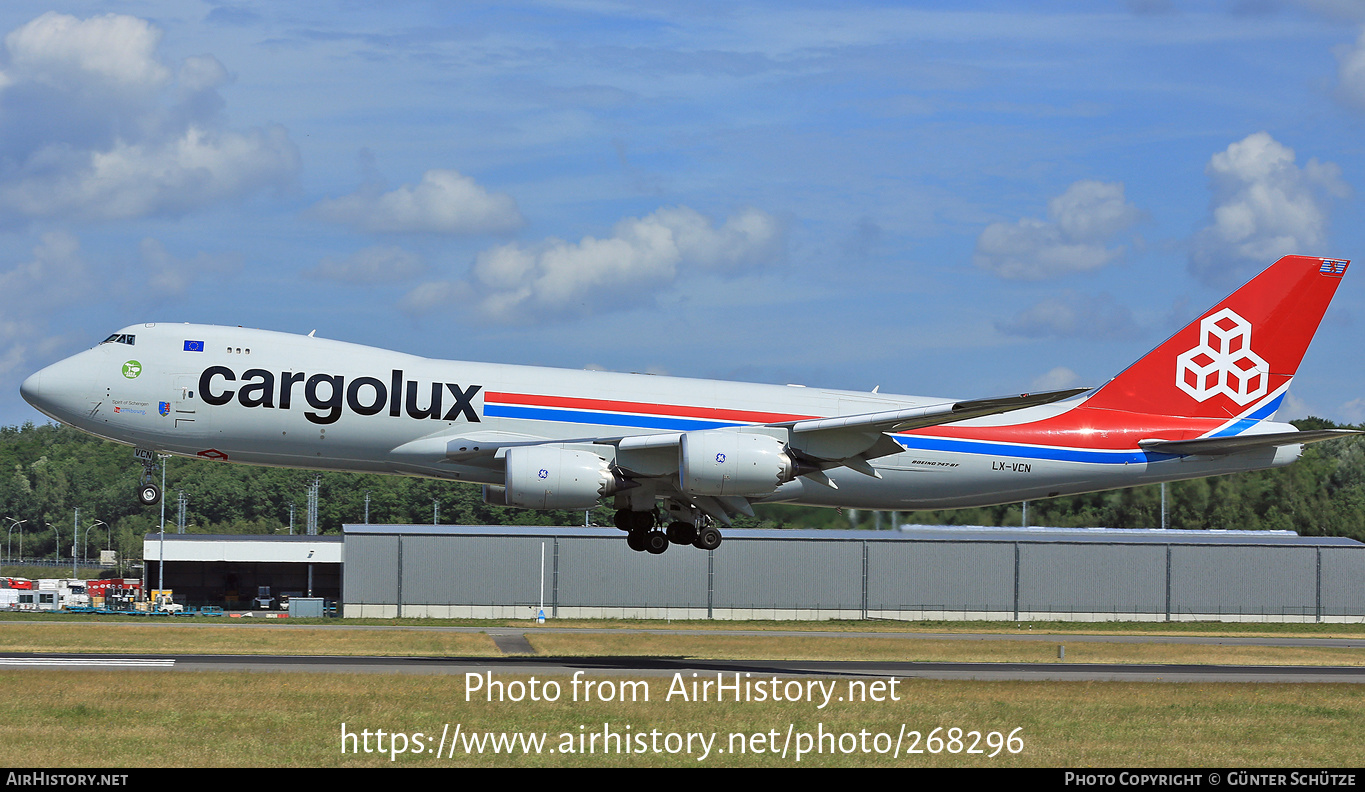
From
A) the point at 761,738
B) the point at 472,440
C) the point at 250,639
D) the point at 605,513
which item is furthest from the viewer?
the point at 605,513

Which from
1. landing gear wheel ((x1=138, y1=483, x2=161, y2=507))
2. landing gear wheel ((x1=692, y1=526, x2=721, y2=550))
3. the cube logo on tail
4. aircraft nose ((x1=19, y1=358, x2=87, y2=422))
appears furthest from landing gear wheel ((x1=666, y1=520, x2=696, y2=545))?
aircraft nose ((x1=19, y1=358, x2=87, y2=422))

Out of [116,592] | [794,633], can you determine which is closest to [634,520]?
[794,633]

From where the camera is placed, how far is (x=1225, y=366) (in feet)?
139

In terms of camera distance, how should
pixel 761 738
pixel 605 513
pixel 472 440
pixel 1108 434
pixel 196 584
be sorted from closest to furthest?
pixel 761 738 → pixel 472 440 → pixel 1108 434 → pixel 605 513 → pixel 196 584

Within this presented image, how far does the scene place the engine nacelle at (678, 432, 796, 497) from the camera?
34.6 metres

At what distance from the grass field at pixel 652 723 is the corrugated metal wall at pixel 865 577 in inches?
1523

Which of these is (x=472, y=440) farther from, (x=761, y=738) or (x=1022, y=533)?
(x=1022, y=533)

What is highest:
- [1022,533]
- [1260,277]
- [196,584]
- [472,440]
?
[1260,277]

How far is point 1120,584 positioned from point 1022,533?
6.58 metres

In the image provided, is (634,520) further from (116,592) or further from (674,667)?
(116,592)

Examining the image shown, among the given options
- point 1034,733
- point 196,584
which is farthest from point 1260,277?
point 196,584

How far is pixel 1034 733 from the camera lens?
28875mm

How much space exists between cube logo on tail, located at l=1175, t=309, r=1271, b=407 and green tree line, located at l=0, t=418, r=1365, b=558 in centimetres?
1138
